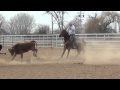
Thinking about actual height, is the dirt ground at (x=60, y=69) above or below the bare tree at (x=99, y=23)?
below

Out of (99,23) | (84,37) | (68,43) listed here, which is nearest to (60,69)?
(68,43)

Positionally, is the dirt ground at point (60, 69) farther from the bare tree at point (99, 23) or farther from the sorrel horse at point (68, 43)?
the bare tree at point (99, 23)

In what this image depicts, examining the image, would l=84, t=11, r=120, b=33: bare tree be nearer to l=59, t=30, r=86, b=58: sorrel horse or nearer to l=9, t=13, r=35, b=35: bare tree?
l=9, t=13, r=35, b=35: bare tree

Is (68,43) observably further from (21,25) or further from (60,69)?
(21,25)

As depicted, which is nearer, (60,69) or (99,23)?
(60,69)

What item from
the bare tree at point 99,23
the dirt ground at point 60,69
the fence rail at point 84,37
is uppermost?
the bare tree at point 99,23

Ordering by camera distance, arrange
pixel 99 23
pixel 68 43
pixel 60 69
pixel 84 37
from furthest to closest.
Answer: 1. pixel 99 23
2. pixel 84 37
3. pixel 68 43
4. pixel 60 69

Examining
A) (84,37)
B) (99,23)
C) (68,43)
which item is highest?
(99,23)

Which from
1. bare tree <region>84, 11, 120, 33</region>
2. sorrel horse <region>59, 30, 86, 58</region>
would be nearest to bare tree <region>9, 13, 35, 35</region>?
bare tree <region>84, 11, 120, 33</region>

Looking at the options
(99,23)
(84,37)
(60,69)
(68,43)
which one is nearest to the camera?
(60,69)

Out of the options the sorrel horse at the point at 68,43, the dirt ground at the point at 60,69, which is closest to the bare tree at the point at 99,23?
the sorrel horse at the point at 68,43

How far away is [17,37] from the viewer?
2922cm

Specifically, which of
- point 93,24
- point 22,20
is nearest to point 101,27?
point 93,24
